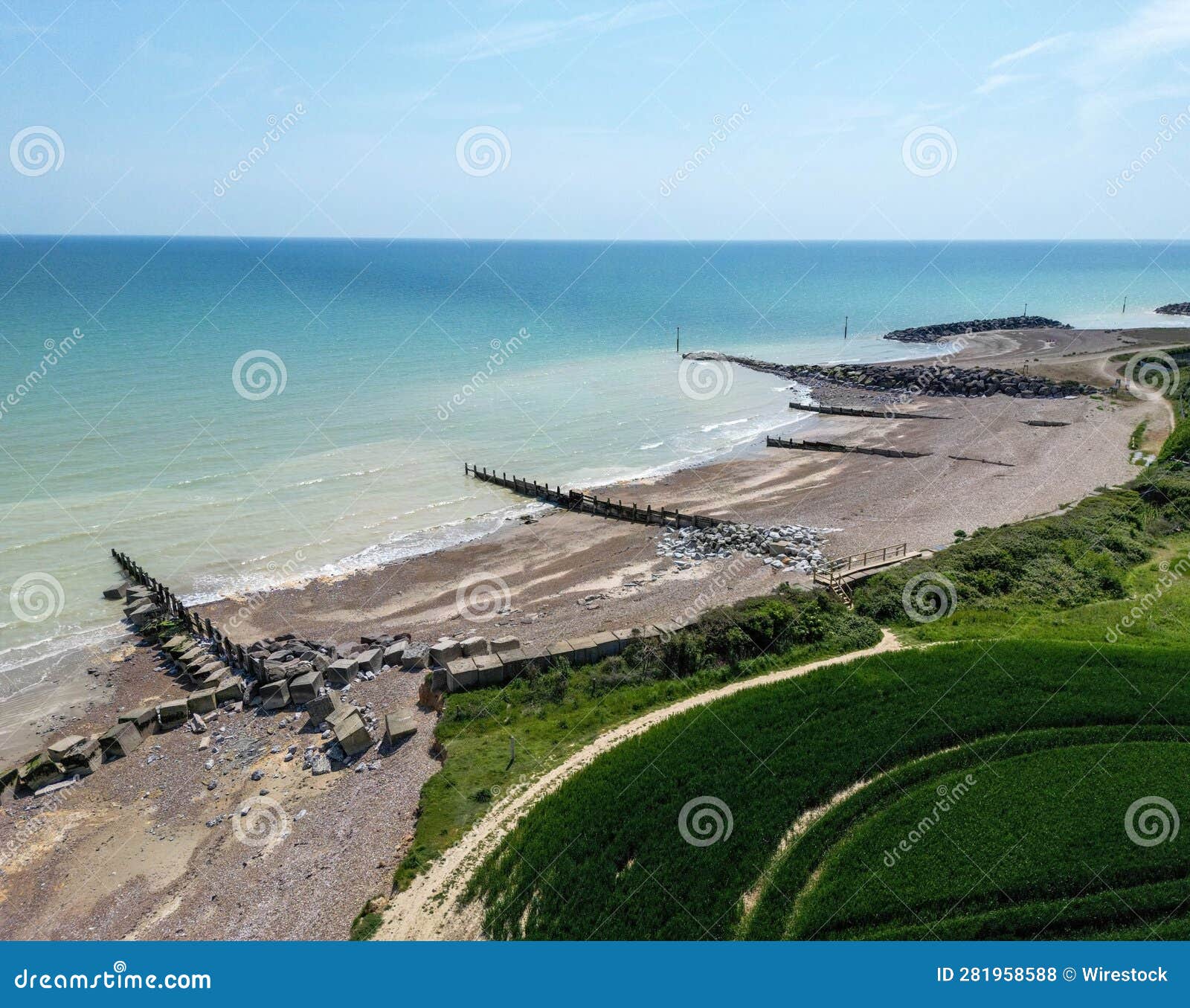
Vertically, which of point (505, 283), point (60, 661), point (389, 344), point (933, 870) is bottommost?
point (933, 870)

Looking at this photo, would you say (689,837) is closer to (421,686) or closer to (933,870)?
(933,870)

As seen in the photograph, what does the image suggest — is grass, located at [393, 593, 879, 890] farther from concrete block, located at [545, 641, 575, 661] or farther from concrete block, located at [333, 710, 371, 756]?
concrete block, located at [333, 710, 371, 756]

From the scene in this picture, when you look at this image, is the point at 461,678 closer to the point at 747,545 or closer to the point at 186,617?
the point at 186,617

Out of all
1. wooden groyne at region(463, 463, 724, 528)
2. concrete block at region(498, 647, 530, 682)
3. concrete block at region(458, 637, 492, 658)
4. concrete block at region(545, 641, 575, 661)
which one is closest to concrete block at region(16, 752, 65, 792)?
concrete block at region(458, 637, 492, 658)

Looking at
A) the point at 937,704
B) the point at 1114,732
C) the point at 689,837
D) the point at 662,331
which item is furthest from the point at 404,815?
the point at 662,331

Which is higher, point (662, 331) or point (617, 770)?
point (662, 331)

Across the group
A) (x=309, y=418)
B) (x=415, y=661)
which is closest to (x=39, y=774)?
(x=415, y=661)
